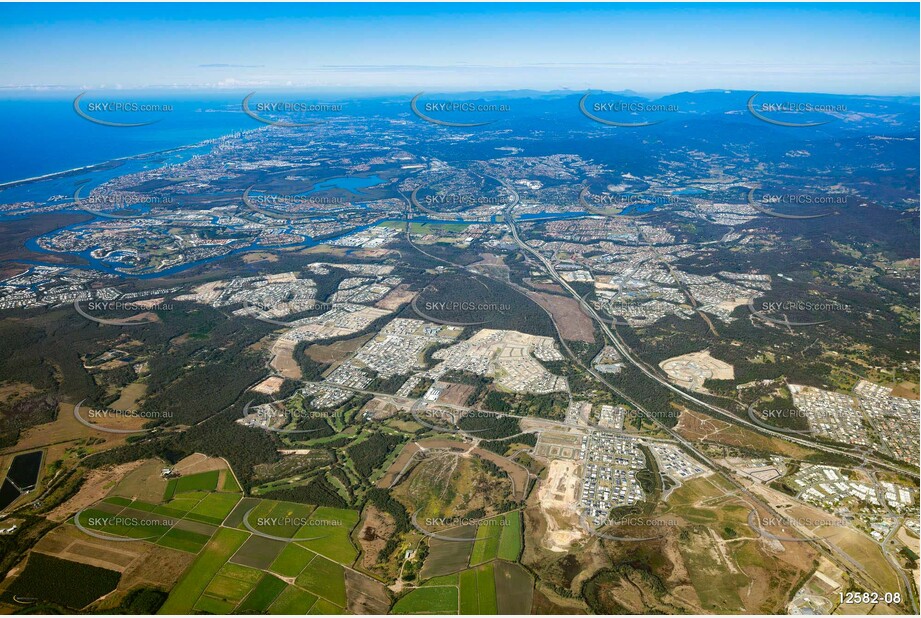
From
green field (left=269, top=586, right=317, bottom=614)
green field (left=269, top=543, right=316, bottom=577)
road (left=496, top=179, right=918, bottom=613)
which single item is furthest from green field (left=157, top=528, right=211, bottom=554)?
road (left=496, top=179, right=918, bottom=613)

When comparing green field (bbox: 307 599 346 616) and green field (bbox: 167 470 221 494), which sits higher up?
green field (bbox: 167 470 221 494)

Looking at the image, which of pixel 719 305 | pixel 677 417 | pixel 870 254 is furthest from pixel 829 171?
pixel 677 417

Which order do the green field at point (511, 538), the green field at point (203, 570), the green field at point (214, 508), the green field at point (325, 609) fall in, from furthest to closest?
the green field at point (214, 508) < the green field at point (511, 538) < the green field at point (203, 570) < the green field at point (325, 609)

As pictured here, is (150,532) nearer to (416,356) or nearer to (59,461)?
(59,461)

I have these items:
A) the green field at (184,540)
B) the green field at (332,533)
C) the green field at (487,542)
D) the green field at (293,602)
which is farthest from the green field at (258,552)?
the green field at (487,542)

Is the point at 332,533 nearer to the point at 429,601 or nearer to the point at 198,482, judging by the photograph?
the point at 429,601

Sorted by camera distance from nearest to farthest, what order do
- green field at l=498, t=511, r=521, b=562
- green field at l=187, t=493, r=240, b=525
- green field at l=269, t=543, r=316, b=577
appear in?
green field at l=269, t=543, r=316, b=577, green field at l=498, t=511, r=521, b=562, green field at l=187, t=493, r=240, b=525

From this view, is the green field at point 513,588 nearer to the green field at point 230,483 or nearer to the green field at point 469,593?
the green field at point 469,593

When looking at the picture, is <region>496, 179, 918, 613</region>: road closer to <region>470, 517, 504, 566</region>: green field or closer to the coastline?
<region>470, 517, 504, 566</region>: green field
